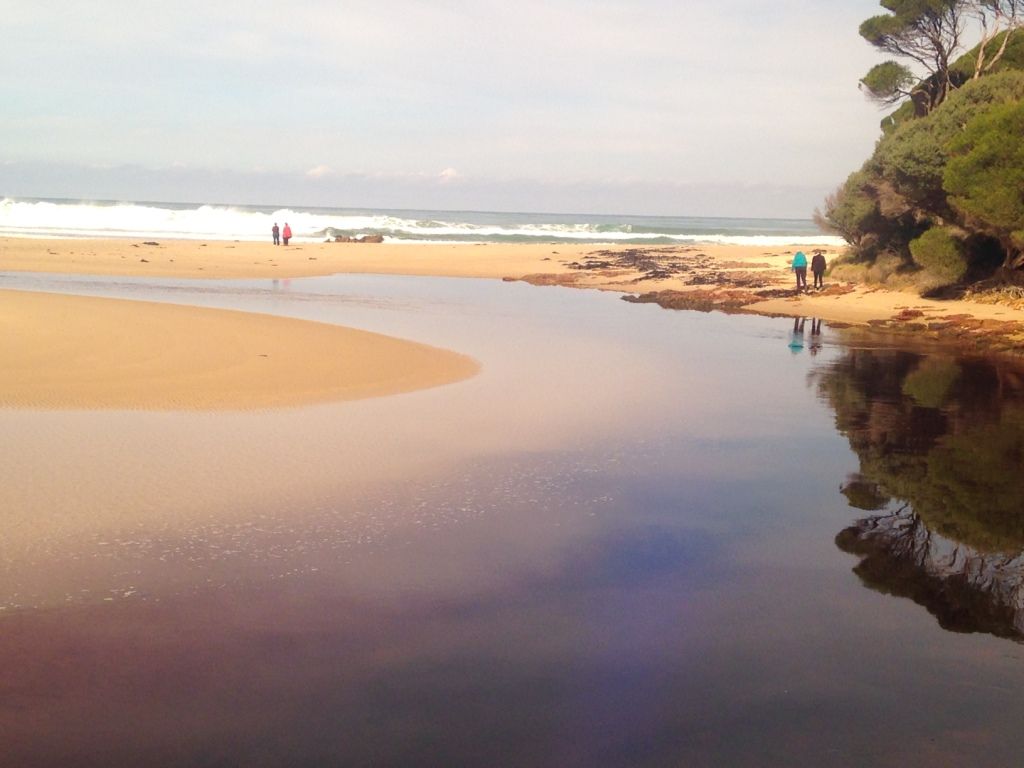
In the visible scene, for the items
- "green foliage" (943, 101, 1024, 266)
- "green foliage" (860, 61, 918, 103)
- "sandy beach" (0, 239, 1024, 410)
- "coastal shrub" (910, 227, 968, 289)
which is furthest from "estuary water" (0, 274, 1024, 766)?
"green foliage" (860, 61, 918, 103)

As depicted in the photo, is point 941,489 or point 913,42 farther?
point 913,42

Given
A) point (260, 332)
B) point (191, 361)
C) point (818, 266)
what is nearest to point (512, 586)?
point (191, 361)

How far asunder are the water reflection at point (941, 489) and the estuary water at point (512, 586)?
42 millimetres

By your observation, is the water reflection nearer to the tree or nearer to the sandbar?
the sandbar

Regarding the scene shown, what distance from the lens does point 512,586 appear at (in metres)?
6.67

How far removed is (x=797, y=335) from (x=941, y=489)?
13.0m

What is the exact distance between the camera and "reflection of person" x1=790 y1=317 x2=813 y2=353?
1972cm

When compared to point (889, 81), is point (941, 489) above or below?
below

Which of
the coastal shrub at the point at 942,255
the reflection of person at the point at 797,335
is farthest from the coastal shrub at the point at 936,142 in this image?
the reflection of person at the point at 797,335

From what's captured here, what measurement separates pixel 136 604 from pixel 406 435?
16.6 ft

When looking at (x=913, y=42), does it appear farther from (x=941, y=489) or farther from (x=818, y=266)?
(x=941, y=489)

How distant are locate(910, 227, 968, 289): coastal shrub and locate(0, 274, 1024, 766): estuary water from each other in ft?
43.3

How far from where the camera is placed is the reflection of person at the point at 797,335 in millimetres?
19719

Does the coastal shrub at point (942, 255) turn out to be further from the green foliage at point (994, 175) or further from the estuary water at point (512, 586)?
the estuary water at point (512, 586)
